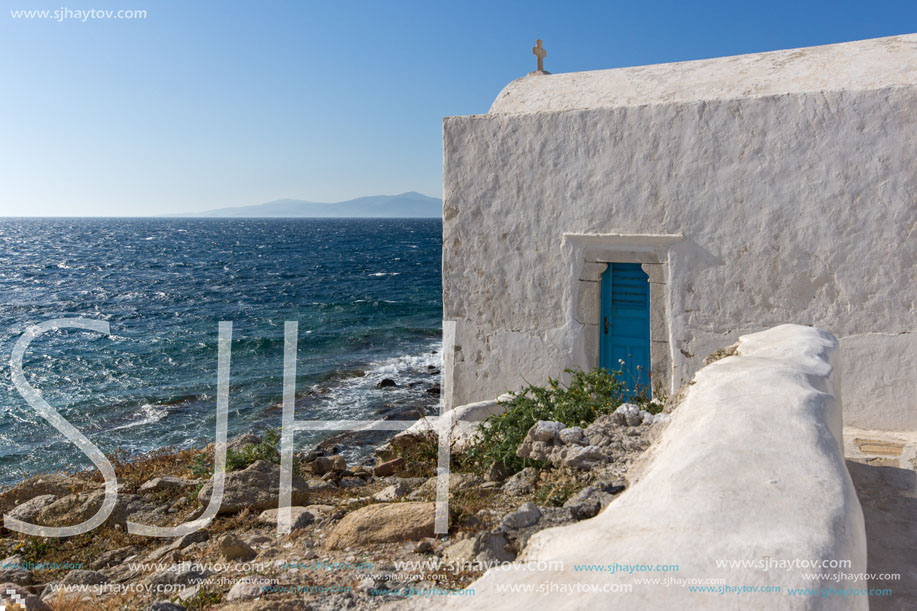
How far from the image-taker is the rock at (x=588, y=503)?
2.75 m

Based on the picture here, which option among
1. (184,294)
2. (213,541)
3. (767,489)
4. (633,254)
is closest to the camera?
(767,489)

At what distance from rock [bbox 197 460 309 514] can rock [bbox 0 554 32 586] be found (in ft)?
3.72

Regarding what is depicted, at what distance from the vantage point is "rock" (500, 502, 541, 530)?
2748 mm

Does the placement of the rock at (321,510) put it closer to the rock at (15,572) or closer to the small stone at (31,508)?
the rock at (15,572)

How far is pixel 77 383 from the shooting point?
16.5 metres

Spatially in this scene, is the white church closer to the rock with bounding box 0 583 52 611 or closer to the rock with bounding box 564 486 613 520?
the rock with bounding box 564 486 613 520

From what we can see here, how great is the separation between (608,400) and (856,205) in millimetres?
2678

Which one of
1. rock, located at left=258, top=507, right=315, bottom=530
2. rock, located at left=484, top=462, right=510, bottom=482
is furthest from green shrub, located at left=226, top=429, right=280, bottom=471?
rock, located at left=484, top=462, right=510, bottom=482

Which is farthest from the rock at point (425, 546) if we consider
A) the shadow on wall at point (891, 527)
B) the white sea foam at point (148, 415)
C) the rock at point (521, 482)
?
the white sea foam at point (148, 415)

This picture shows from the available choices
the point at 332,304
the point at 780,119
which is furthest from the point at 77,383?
the point at 780,119

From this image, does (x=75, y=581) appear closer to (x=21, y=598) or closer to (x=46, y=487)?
(x=21, y=598)

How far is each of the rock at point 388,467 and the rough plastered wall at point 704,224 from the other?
3.56ft

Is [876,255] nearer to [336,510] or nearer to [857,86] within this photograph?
[857,86]

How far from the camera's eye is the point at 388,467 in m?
6.07
